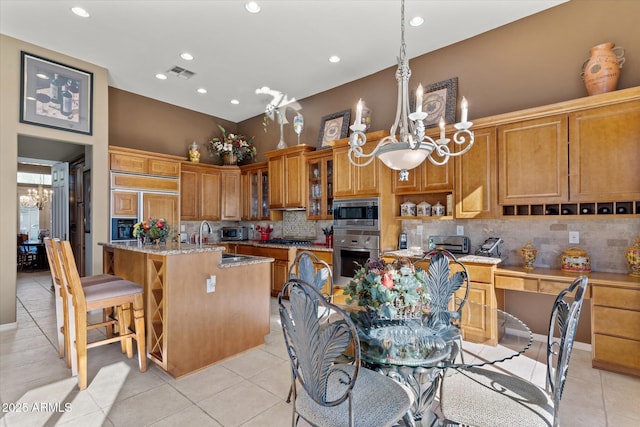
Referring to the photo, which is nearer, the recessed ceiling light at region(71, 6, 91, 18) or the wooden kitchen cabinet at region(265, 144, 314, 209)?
the recessed ceiling light at region(71, 6, 91, 18)

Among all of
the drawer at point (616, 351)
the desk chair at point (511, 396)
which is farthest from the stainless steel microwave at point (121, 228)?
the drawer at point (616, 351)

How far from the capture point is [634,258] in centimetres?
274

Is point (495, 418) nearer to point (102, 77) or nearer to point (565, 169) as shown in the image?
point (565, 169)

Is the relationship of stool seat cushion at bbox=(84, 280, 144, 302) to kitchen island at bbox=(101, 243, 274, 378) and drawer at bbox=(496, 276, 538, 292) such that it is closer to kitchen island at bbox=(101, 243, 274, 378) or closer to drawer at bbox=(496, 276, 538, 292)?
kitchen island at bbox=(101, 243, 274, 378)

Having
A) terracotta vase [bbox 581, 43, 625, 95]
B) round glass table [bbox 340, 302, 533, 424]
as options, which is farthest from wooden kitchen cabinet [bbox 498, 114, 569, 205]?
round glass table [bbox 340, 302, 533, 424]

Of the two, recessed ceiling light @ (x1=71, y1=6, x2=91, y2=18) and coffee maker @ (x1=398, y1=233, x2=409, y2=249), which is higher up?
recessed ceiling light @ (x1=71, y1=6, x2=91, y2=18)

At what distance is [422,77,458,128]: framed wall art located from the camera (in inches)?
153

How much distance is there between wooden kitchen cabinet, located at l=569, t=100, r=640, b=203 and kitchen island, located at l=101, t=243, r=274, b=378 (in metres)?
3.08

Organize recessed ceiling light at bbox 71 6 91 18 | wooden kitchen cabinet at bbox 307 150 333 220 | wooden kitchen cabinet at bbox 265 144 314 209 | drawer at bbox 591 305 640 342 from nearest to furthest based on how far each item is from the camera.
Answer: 1. drawer at bbox 591 305 640 342
2. recessed ceiling light at bbox 71 6 91 18
3. wooden kitchen cabinet at bbox 307 150 333 220
4. wooden kitchen cabinet at bbox 265 144 314 209

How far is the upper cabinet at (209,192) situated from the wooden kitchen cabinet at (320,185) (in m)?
2.03

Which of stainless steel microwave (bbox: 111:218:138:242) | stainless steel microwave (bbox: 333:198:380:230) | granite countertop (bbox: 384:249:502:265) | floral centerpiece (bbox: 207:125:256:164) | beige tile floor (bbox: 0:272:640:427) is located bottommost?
beige tile floor (bbox: 0:272:640:427)

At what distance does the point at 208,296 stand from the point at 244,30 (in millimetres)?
2979

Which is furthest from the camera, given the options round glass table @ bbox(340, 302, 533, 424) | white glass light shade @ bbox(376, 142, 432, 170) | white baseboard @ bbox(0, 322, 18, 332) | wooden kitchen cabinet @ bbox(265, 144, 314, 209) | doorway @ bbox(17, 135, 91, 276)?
wooden kitchen cabinet @ bbox(265, 144, 314, 209)

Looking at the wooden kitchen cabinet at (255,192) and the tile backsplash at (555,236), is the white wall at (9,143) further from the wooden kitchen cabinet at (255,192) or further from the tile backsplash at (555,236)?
the tile backsplash at (555,236)
